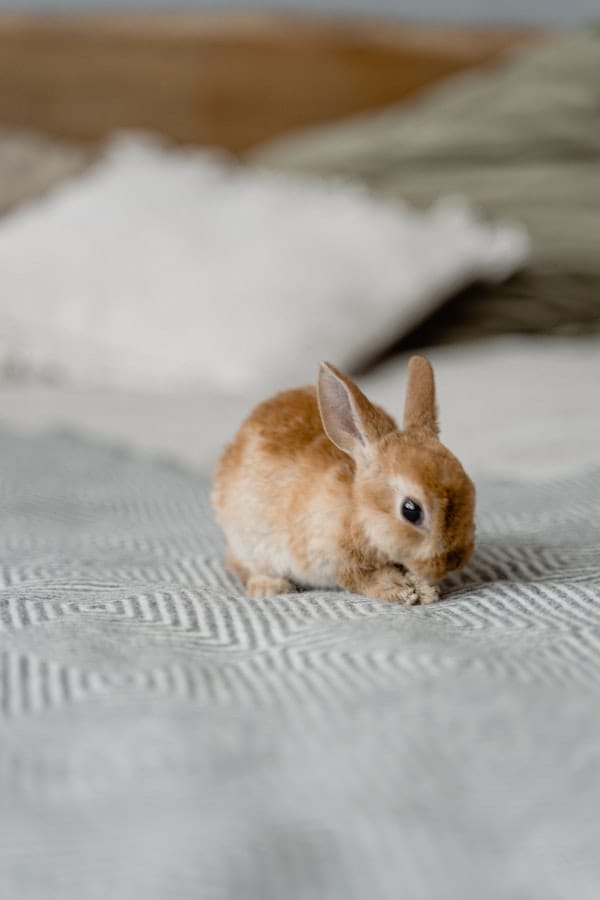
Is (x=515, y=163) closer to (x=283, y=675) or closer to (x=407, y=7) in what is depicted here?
(x=407, y=7)

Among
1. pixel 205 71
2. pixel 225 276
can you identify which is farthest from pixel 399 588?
pixel 205 71

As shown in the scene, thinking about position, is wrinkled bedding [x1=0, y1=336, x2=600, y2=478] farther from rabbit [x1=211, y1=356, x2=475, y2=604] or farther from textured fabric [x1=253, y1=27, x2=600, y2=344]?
rabbit [x1=211, y1=356, x2=475, y2=604]

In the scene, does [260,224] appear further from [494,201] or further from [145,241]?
[494,201]

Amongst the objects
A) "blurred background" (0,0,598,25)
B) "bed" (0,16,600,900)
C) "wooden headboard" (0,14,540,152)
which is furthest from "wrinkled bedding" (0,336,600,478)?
"blurred background" (0,0,598,25)

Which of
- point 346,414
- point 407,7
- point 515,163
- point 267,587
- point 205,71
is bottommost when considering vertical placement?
point 267,587

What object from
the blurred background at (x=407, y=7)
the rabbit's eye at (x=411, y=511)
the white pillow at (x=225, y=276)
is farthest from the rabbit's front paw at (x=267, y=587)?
the blurred background at (x=407, y=7)

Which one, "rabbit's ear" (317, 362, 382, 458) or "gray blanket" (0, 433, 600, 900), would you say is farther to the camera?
"rabbit's ear" (317, 362, 382, 458)

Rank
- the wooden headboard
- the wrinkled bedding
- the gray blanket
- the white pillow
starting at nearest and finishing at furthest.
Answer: the gray blanket → the wrinkled bedding → the white pillow → the wooden headboard
